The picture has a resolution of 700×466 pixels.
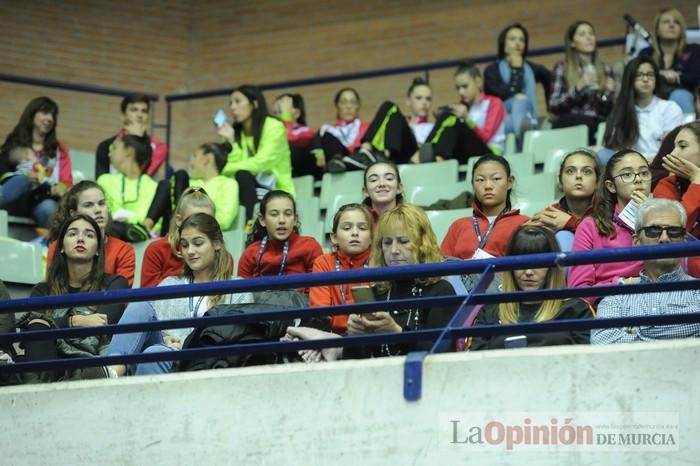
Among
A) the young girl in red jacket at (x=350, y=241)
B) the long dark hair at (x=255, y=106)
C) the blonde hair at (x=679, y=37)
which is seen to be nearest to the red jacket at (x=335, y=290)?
the young girl in red jacket at (x=350, y=241)

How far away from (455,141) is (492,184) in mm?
2777

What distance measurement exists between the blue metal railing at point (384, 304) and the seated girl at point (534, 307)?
0.75 ft

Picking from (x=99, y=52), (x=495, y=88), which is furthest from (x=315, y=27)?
(x=495, y=88)

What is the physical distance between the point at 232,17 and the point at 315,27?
3.02 feet

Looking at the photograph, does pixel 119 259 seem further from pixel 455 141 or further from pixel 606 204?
pixel 455 141

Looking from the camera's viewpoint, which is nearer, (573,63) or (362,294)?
(362,294)

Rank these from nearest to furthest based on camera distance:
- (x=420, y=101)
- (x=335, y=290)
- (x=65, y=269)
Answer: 1. (x=335, y=290)
2. (x=65, y=269)
3. (x=420, y=101)

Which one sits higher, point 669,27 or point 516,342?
point 669,27

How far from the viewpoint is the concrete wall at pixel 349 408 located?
5.45m

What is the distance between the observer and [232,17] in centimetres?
1525

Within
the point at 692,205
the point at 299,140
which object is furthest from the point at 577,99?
the point at 692,205

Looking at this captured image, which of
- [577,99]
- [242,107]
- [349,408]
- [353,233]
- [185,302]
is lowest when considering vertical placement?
[349,408]

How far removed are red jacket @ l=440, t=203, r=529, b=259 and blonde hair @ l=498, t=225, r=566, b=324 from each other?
100 centimetres

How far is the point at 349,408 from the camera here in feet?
18.6
